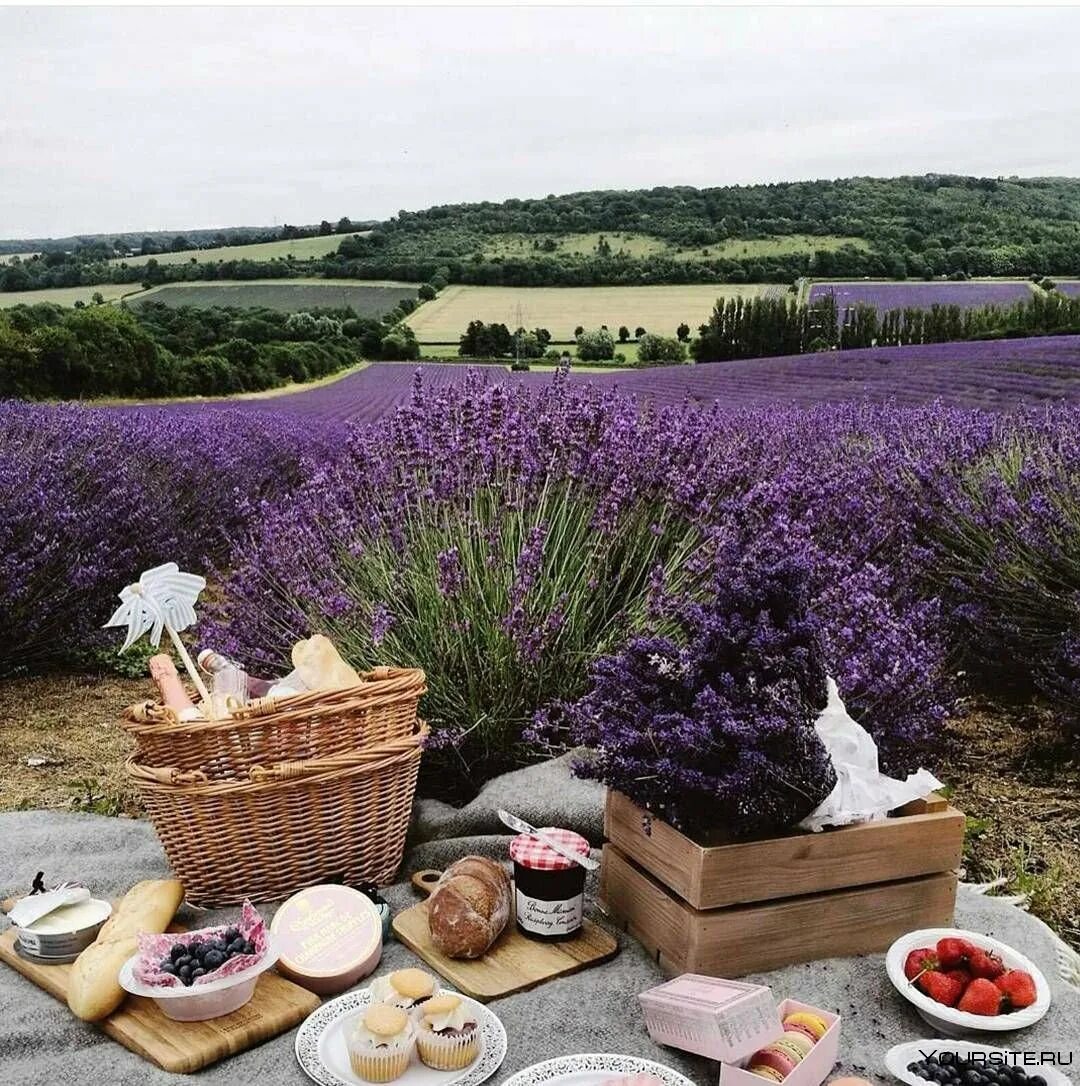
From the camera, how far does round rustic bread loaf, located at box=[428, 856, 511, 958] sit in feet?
7.16

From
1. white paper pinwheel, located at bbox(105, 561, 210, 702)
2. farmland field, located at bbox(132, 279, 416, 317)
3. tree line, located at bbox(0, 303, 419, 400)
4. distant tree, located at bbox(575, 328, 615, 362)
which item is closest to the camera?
white paper pinwheel, located at bbox(105, 561, 210, 702)

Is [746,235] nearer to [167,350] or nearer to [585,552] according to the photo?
[167,350]

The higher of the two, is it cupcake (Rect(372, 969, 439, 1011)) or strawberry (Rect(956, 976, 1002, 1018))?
cupcake (Rect(372, 969, 439, 1011))

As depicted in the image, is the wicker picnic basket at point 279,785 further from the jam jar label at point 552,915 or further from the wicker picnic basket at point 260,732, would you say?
the jam jar label at point 552,915

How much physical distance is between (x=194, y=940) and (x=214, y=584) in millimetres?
4520

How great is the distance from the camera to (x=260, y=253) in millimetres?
34469

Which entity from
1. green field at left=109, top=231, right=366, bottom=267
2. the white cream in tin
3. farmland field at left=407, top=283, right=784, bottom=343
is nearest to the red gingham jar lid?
the white cream in tin

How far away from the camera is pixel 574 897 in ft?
7.44

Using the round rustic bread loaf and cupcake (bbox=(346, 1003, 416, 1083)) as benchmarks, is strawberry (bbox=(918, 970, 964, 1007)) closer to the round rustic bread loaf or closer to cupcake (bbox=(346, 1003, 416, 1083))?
the round rustic bread loaf

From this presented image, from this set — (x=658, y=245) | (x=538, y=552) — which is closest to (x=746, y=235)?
(x=658, y=245)

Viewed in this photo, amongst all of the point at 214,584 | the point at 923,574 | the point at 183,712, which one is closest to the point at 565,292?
the point at 214,584

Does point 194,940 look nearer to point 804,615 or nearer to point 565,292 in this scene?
point 804,615

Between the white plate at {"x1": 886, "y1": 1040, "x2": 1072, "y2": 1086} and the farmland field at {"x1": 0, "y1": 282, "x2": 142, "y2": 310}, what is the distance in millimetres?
22497

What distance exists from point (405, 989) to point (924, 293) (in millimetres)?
23080
